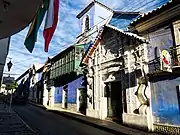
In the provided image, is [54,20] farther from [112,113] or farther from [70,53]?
[70,53]

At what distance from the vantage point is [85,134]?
9.62m

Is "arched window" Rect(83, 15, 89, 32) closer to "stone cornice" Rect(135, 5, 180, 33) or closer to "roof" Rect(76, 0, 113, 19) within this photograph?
"roof" Rect(76, 0, 113, 19)

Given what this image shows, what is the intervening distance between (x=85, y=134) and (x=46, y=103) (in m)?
20.5

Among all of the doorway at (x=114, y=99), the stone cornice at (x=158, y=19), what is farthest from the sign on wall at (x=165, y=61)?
the doorway at (x=114, y=99)

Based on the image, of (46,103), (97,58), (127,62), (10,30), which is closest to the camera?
(10,30)

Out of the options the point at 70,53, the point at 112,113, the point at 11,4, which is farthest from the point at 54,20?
the point at 70,53

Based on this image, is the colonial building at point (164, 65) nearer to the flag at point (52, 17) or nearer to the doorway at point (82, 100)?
the flag at point (52, 17)

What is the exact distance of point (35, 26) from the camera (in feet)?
15.3

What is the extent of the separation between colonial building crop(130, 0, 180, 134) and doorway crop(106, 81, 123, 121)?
3.95 meters

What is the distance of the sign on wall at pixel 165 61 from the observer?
930 centimetres

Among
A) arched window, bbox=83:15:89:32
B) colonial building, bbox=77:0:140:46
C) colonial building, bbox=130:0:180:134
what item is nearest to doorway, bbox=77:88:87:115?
colonial building, bbox=77:0:140:46

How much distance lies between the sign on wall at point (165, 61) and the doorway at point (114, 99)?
5.20 m

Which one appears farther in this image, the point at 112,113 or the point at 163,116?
the point at 112,113

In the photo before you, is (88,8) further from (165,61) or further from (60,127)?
(60,127)
